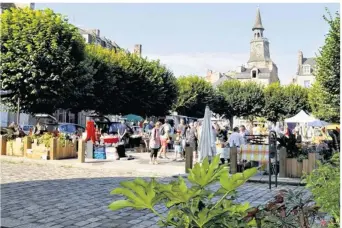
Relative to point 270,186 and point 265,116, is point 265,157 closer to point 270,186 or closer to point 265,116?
point 270,186

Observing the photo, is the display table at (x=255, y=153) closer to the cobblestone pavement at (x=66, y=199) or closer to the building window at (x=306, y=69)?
the cobblestone pavement at (x=66, y=199)

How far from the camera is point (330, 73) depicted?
87.1ft

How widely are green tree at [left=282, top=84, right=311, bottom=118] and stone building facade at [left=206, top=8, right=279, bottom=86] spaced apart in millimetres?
31322

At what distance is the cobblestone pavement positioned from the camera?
267 inches

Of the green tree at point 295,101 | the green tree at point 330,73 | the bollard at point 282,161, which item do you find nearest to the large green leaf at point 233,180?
the bollard at point 282,161

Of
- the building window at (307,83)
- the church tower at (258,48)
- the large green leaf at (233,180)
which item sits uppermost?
the church tower at (258,48)

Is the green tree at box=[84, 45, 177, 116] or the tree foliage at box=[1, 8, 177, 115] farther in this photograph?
the green tree at box=[84, 45, 177, 116]

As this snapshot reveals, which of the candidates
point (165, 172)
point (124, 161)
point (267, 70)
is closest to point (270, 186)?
point (165, 172)

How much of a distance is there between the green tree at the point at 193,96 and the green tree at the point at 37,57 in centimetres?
2984

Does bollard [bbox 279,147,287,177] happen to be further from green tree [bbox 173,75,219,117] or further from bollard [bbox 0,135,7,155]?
green tree [bbox 173,75,219,117]

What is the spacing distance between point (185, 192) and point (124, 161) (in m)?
15.6

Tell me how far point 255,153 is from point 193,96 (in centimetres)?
4776

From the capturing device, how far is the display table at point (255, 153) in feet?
43.7

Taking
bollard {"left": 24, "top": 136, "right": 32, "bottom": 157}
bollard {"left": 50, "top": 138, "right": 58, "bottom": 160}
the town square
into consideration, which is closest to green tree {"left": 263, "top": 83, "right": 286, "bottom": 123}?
the town square
